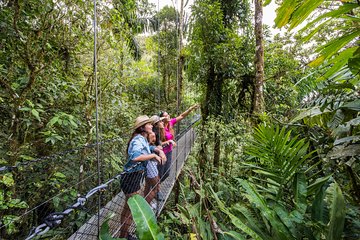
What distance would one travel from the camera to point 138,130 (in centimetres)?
160

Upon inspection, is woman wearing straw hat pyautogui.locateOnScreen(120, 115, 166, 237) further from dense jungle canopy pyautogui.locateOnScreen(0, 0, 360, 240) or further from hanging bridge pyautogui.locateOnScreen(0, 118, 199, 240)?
dense jungle canopy pyautogui.locateOnScreen(0, 0, 360, 240)

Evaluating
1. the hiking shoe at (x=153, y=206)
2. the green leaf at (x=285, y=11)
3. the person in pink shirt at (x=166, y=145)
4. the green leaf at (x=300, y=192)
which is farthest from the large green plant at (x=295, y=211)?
the person in pink shirt at (x=166, y=145)

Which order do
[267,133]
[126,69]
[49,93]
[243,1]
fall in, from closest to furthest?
[267,133] → [49,93] → [126,69] → [243,1]

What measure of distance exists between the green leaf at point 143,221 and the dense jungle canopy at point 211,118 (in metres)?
0.24

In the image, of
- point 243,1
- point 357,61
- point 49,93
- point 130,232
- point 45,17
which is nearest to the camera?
point 357,61

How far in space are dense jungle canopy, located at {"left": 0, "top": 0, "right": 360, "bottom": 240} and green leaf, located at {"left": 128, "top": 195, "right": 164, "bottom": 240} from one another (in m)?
0.24

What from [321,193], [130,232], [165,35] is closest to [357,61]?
[321,193]

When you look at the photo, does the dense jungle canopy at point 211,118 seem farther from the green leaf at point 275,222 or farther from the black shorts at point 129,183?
the black shorts at point 129,183

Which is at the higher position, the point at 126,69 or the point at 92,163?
the point at 126,69

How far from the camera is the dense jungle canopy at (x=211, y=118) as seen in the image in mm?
791

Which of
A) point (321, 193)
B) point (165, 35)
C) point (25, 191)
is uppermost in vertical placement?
point (165, 35)

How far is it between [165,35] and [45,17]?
4.26 meters

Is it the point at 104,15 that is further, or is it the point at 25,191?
the point at 104,15

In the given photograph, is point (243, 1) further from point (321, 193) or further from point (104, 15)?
point (321, 193)
